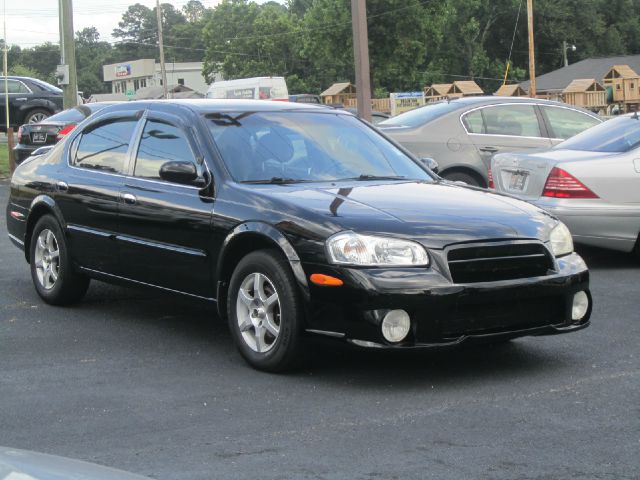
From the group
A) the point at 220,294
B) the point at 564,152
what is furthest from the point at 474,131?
the point at 220,294

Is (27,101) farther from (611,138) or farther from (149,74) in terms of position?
(149,74)

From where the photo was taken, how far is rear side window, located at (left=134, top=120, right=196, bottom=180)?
7074mm

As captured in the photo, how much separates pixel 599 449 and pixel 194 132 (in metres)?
3.36

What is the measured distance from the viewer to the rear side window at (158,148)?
7.07m

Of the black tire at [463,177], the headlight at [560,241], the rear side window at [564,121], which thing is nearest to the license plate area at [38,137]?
the black tire at [463,177]

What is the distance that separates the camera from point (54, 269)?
8.23 meters

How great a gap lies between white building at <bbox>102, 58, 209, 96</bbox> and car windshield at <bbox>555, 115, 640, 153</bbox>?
115425 millimetres

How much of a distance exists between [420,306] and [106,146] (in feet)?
10.2

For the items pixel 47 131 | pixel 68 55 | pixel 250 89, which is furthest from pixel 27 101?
pixel 250 89

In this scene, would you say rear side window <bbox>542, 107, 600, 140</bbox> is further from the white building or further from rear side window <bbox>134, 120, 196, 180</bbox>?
the white building

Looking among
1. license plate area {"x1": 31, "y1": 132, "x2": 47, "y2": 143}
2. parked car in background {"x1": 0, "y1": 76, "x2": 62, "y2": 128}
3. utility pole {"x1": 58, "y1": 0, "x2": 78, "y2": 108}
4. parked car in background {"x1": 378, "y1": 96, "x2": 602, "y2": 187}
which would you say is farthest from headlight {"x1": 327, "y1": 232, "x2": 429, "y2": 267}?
parked car in background {"x1": 0, "y1": 76, "x2": 62, "y2": 128}

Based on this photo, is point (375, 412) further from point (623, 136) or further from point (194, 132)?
point (623, 136)

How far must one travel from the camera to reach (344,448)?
4.78m

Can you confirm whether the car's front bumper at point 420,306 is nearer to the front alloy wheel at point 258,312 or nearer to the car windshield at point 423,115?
the front alloy wheel at point 258,312
